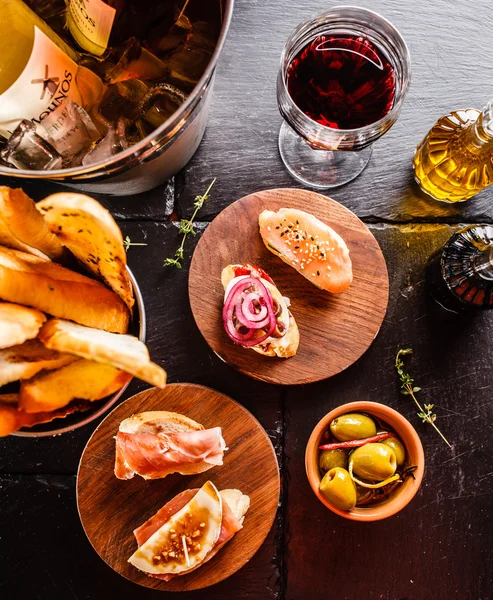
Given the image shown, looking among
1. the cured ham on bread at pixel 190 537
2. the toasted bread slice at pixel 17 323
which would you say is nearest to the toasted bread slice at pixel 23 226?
the toasted bread slice at pixel 17 323

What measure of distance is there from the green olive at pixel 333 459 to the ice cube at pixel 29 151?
0.88 metres

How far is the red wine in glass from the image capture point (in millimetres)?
1338

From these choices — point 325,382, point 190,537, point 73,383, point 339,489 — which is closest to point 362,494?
point 339,489

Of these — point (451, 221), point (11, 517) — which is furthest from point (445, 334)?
point (11, 517)

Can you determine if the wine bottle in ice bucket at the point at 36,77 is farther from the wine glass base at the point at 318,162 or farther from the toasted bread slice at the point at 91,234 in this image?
the wine glass base at the point at 318,162

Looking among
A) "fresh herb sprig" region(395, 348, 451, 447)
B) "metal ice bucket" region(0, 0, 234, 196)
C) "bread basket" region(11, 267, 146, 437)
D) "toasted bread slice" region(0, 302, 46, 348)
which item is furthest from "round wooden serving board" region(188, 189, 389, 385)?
"toasted bread slice" region(0, 302, 46, 348)

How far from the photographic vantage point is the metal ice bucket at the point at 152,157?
898 mm

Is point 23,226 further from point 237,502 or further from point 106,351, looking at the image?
point 237,502

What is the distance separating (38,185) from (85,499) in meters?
0.77

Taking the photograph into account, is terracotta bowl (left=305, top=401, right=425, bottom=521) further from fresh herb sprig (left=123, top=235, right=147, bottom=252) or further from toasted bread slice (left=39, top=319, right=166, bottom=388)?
toasted bread slice (left=39, top=319, right=166, bottom=388)

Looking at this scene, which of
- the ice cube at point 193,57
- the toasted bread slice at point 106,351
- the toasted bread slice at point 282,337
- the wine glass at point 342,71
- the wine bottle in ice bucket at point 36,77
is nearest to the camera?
the toasted bread slice at point 106,351

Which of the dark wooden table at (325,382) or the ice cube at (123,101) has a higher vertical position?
the ice cube at (123,101)

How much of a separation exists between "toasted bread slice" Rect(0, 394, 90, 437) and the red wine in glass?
31.9 inches

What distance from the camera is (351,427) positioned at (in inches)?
57.5
